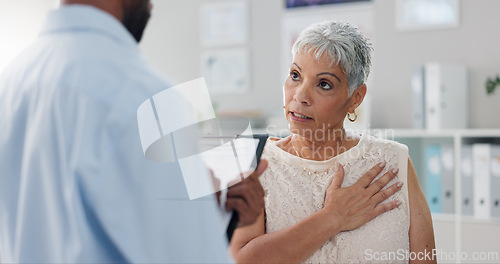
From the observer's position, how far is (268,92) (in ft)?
10.8

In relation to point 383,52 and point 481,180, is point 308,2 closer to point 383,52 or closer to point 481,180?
point 383,52

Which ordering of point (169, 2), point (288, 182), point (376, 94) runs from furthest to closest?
point (169, 2) < point (376, 94) < point (288, 182)

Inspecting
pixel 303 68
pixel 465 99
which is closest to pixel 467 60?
pixel 465 99

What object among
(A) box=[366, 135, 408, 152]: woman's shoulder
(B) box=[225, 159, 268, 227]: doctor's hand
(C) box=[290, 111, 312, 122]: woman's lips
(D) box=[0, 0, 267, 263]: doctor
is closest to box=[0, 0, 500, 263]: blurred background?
(A) box=[366, 135, 408, 152]: woman's shoulder

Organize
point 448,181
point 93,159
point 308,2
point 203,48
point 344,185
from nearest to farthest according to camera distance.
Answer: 1. point 93,159
2. point 344,185
3. point 448,181
4. point 308,2
5. point 203,48

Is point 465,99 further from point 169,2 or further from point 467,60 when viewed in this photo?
point 169,2

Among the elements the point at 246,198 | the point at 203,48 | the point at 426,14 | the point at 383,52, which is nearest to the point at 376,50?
the point at 383,52

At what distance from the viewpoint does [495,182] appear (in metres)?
2.43

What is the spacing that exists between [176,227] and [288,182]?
2.45 ft

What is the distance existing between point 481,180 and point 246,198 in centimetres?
208

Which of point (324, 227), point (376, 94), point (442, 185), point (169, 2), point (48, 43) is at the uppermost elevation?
point (169, 2)

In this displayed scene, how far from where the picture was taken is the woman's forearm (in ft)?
3.74

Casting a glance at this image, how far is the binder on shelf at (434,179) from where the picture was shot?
2553 millimetres

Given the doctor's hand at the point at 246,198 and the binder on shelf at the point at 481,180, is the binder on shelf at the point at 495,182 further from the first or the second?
the doctor's hand at the point at 246,198
